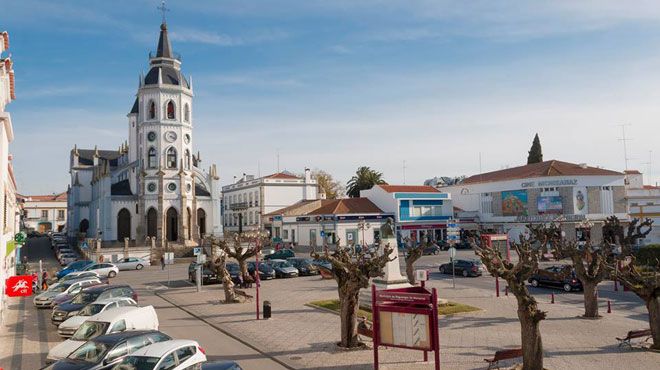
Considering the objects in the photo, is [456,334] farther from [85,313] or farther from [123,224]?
[123,224]

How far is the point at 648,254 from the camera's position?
3934 cm

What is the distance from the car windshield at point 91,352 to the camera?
13137 millimetres

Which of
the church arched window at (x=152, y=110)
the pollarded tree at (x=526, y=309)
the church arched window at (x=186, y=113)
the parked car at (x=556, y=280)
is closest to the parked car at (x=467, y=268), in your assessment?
the parked car at (x=556, y=280)

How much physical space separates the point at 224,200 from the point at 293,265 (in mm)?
58402

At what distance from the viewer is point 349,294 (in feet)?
56.1

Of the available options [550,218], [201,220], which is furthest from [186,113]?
[550,218]

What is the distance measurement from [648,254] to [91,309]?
128ft

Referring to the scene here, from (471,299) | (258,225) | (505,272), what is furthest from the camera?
(258,225)

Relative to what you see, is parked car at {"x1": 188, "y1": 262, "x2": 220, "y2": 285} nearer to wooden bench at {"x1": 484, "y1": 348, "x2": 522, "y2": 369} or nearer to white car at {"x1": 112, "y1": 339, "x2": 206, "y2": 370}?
white car at {"x1": 112, "y1": 339, "x2": 206, "y2": 370}

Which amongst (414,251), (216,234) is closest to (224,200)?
(216,234)

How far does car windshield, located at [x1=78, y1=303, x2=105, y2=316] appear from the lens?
19391 millimetres

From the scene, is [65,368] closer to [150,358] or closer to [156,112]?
[150,358]

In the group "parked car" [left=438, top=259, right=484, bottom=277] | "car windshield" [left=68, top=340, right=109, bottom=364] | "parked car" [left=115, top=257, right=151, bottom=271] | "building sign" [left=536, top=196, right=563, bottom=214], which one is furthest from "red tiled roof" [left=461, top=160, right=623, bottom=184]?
"car windshield" [left=68, top=340, right=109, bottom=364]

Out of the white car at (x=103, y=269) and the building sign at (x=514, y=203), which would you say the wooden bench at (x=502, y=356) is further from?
the building sign at (x=514, y=203)
